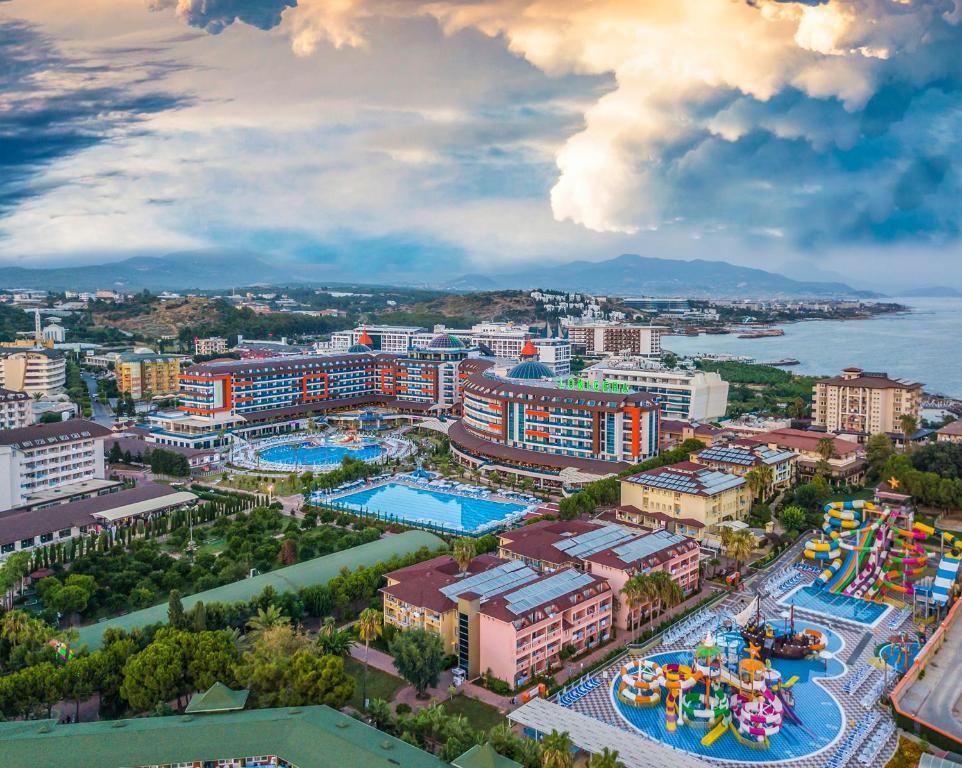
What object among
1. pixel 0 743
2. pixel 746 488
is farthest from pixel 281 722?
pixel 746 488

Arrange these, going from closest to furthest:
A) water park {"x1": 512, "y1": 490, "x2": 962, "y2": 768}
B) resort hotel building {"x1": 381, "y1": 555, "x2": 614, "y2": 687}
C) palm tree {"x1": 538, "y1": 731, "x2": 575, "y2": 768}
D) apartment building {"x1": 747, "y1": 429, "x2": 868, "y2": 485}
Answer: palm tree {"x1": 538, "y1": 731, "x2": 575, "y2": 768}
water park {"x1": 512, "y1": 490, "x2": 962, "y2": 768}
resort hotel building {"x1": 381, "y1": 555, "x2": 614, "y2": 687}
apartment building {"x1": 747, "y1": 429, "x2": 868, "y2": 485}

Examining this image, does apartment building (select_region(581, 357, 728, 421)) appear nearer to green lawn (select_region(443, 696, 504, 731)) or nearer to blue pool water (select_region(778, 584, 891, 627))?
blue pool water (select_region(778, 584, 891, 627))

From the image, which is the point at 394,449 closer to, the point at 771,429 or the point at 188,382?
the point at 188,382

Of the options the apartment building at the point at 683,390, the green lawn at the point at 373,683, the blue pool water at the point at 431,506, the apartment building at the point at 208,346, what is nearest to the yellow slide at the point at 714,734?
the green lawn at the point at 373,683

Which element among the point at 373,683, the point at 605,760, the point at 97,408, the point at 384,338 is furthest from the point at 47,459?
A: the point at 384,338

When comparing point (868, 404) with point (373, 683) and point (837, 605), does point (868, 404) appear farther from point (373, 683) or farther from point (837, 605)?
point (373, 683)

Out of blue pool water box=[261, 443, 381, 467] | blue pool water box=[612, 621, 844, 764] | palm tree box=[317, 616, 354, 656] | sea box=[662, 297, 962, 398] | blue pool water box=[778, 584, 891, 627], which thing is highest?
sea box=[662, 297, 962, 398]

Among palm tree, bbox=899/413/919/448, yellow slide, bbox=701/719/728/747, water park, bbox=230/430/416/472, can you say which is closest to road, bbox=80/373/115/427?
water park, bbox=230/430/416/472
